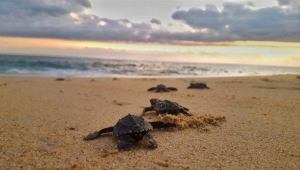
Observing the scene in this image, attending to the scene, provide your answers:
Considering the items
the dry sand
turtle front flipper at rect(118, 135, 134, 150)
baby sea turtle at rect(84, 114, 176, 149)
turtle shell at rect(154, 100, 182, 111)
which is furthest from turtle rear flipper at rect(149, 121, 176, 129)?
turtle shell at rect(154, 100, 182, 111)

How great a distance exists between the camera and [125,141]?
2688mm

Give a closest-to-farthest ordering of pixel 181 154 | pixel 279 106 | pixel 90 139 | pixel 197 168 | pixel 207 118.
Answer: pixel 197 168, pixel 181 154, pixel 90 139, pixel 207 118, pixel 279 106

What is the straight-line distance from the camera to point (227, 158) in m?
2.34

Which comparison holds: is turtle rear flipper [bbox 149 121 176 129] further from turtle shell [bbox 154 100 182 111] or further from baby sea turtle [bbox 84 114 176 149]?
turtle shell [bbox 154 100 182 111]

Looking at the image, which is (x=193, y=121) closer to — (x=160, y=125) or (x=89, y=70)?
(x=160, y=125)

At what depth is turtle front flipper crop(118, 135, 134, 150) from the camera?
8.53 feet

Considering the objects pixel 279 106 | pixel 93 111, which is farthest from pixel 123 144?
pixel 279 106

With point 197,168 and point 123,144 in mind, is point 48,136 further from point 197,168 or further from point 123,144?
point 197,168

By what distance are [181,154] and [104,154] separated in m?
1.12

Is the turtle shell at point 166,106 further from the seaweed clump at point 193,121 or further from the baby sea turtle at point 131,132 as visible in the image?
the baby sea turtle at point 131,132

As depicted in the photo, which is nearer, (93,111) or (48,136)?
(48,136)

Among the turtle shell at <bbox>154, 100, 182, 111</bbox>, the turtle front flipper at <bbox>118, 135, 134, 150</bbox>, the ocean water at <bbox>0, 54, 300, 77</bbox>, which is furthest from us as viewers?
the ocean water at <bbox>0, 54, 300, 77</bbox>

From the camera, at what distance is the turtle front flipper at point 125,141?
2600 mm

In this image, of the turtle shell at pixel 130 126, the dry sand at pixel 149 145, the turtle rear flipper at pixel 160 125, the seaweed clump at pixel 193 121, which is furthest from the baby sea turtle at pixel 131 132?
the seaweed clump at pixel 193 121
